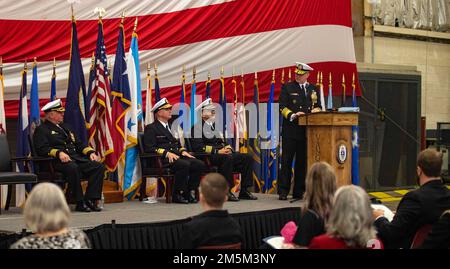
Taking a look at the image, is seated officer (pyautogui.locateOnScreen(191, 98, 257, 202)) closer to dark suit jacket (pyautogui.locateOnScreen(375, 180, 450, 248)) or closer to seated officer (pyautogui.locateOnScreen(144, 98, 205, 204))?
seated officer (pyautogui.locateOnScreen(144, 98, 205, 204))

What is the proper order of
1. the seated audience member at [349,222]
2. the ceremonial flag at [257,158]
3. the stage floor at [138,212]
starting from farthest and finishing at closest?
1. the ceremonial flag at [257,158]
2. the stage floor at [138,212]
3. the seated audience member at [349,222]

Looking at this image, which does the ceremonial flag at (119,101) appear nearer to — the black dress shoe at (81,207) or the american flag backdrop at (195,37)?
the american flag backdrop at (195,37)

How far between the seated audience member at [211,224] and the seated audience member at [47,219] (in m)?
0.74

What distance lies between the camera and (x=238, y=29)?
10484 millimetres

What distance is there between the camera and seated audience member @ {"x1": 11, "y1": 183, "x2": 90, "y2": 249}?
10.6 ft

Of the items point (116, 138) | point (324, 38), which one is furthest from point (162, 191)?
point (324, 38)

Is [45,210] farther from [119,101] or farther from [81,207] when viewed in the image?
[119,101]

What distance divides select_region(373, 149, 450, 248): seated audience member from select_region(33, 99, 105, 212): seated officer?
351 cm

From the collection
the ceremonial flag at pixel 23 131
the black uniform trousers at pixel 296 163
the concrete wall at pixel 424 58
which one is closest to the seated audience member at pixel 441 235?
the black uniform trousers at pixel 296 163

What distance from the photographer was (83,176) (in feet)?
24.3

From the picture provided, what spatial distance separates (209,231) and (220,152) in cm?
470

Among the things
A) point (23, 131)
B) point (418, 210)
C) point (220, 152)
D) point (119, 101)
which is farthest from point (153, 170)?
point (418, 210)

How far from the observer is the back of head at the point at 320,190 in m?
4.11
